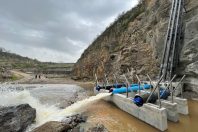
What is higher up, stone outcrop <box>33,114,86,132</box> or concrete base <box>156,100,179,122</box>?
concrete base <box>156,100,179,122</box>

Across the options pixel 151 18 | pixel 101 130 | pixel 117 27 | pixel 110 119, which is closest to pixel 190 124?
pixel 110 119

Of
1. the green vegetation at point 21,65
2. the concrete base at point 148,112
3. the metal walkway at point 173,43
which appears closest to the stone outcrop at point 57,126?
the concrete base at point 148,112

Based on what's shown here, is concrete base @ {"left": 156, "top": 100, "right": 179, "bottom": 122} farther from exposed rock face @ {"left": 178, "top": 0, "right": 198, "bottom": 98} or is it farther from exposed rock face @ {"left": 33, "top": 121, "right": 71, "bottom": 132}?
exposed rock face @ {"left": 178, "top": 0, "right": 198, "bottom": 98}

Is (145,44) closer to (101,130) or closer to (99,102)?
(99,102)

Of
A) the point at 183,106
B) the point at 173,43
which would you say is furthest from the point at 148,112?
the point at 173,43

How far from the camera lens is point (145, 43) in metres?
23.3

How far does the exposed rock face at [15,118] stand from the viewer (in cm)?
782

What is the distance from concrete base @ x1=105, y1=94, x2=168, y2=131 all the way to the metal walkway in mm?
7702

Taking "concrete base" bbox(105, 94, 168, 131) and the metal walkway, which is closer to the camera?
"concrete base" bbox(105, 94, 168, 131)

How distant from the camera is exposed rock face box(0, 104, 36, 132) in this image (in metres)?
7.82

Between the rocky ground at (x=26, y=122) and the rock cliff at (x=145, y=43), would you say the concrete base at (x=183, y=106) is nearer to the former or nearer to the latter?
the rock cliff at (x=145, y=43)

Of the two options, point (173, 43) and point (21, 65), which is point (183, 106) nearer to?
point (173, 43)

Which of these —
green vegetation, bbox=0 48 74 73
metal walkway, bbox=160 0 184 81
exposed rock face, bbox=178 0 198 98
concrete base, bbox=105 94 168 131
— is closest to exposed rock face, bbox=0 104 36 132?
concrete base, bbox=105 94 168 131

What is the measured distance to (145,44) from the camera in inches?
912
